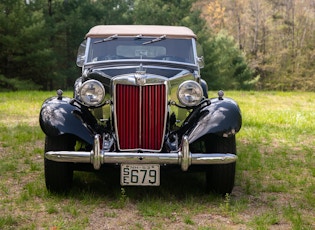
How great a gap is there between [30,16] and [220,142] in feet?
71.9

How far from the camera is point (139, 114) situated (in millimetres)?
4234

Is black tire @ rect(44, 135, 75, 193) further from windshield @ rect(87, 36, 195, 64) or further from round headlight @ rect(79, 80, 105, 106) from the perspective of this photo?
windshield @ rect(87, 36, 195, 64)

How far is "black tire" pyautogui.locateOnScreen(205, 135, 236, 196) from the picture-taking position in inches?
171

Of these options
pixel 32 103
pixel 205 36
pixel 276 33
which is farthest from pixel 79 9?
pixel 276 33

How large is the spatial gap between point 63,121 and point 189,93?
4.09ft

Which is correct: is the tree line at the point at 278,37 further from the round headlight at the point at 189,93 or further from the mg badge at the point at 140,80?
the mg badge at the point at 140,80

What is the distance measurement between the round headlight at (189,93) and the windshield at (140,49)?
92 cm

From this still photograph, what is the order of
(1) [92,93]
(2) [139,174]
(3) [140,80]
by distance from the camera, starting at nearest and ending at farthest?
1. (2) [139,174]
2. (3) [140,80]
3. (1) [92,93]

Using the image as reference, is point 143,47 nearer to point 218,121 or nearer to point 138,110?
→ point 138,110

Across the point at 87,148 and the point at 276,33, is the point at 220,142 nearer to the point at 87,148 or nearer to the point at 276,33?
the point at 87,148

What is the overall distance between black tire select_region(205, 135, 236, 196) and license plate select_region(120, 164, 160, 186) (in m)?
0.65

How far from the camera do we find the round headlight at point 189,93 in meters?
4.48

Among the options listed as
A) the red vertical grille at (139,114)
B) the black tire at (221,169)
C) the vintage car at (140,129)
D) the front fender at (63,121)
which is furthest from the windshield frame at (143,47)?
the black tire at (221,169)

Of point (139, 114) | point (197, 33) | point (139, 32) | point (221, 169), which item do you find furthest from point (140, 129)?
point (197, 33)
